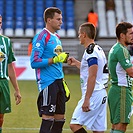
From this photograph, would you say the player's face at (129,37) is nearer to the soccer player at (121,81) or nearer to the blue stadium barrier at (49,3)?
the soccer player at (121,81)

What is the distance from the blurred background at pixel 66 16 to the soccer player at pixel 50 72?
787 inches

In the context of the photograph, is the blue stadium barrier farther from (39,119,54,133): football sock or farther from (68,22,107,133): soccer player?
(39,119,54,133): football sock

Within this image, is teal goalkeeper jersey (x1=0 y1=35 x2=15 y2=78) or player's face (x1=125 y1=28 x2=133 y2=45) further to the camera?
player's face (x1=125 y1=28 x2=133 y2=45)

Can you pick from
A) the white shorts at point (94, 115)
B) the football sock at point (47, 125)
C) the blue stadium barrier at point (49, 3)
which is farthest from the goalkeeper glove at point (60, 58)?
the blue stadium barrier at point (49, 3)

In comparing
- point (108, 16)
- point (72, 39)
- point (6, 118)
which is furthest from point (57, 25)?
point (108, 16)

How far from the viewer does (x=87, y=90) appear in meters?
6.01

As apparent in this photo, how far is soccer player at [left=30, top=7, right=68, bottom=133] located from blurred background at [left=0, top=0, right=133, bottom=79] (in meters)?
20.0

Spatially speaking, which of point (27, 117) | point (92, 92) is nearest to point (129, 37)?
point (92, 92)

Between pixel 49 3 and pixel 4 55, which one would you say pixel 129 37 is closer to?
pixel 4 55

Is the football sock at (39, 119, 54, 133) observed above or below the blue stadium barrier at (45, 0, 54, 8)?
below

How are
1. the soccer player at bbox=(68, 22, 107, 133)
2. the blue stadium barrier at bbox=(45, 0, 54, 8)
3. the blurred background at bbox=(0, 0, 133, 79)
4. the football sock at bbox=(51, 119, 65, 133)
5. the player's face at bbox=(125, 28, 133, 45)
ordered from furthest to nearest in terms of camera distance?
the blue stadium barrier at bbox=(45, 0, 54, 8)
the blurred background at bbox=(0, 0, 133, 79)
the football sock at bbox=(51, 119, 65, 133)
the player's face at bbox=(125, 28, 133, 45)
the soccer player at bbox=(68, 22, 107, 133)

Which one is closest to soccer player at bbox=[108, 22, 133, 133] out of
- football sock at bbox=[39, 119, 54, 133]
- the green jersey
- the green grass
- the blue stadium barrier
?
the green jersey

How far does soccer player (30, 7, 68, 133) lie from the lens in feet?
20.5

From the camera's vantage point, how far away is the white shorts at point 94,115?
20.2ft
